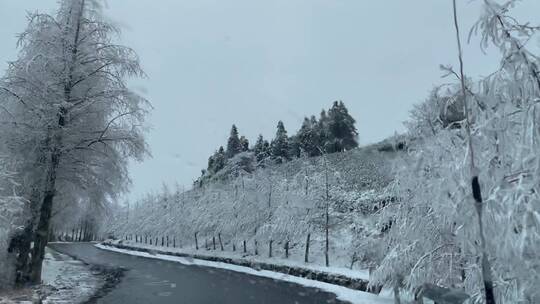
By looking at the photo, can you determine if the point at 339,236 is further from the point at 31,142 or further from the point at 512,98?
the point at 512,98

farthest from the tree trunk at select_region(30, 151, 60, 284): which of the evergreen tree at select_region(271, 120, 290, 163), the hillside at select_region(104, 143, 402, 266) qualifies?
the evergreen tree at select_region(271, 120, 290, 163)

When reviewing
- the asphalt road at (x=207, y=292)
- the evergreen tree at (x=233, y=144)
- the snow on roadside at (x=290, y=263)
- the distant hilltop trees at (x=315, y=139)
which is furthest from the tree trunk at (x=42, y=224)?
the evergreen tree at (x=233, y=144)

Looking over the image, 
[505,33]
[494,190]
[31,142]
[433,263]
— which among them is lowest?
[433,263]

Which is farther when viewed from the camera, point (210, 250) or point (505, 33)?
point (210, 250)

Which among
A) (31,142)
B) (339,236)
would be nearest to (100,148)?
(31,142)

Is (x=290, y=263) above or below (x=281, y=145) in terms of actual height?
below

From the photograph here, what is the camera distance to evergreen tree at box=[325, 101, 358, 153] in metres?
68.8

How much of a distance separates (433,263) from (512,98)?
5.75 metres

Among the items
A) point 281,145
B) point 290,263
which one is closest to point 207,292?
point 290,263

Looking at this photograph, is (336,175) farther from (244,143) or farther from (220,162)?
(244,143)

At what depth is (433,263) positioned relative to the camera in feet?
36.4

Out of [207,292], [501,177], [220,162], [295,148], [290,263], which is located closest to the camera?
[501,177]

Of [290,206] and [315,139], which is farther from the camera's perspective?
[315,139]

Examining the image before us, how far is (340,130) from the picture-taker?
73.4 meters
